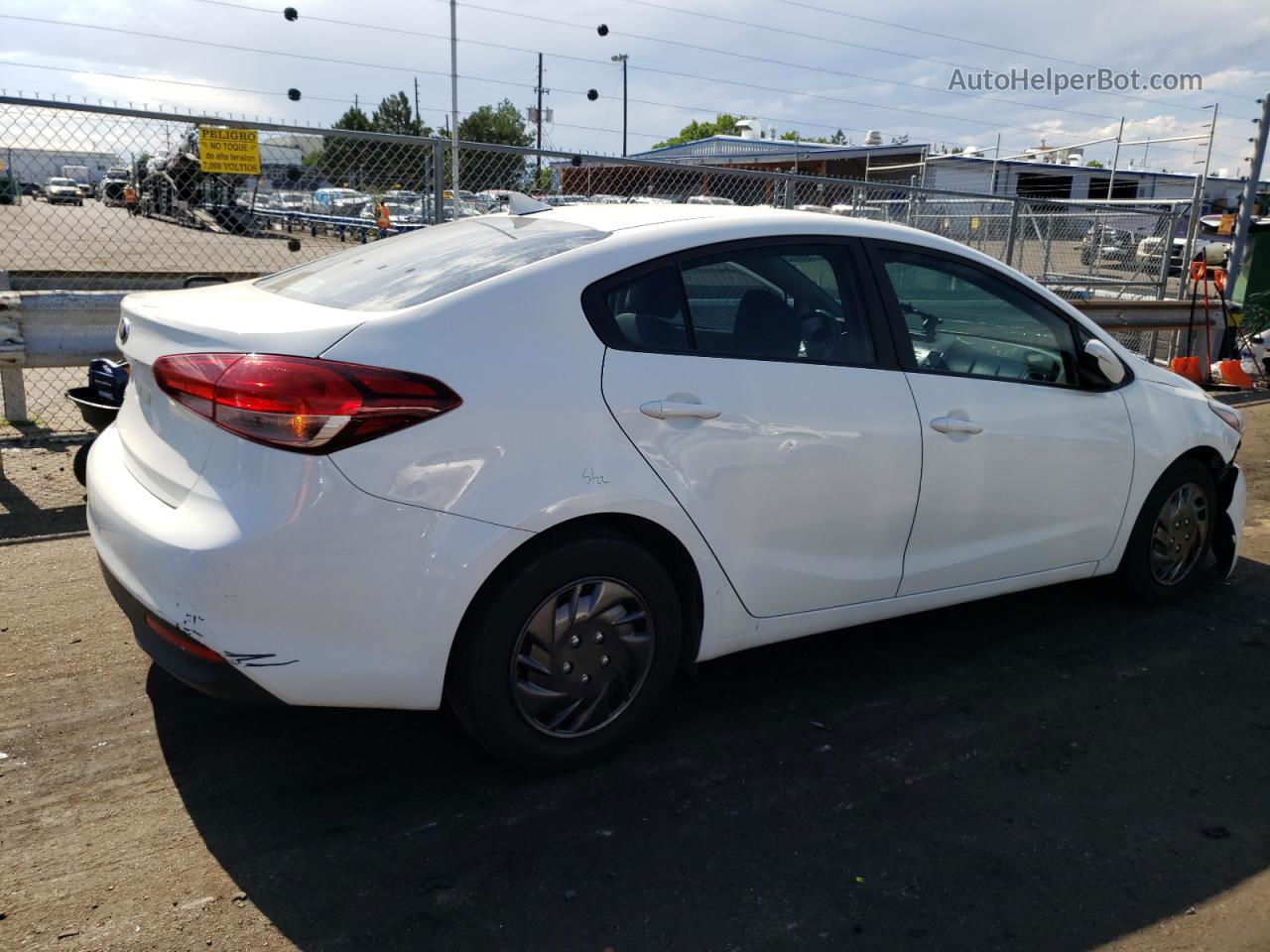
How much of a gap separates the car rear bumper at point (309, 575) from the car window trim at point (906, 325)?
1.62 meters

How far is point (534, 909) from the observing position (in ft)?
8.10

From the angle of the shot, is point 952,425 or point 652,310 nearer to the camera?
point 652,310

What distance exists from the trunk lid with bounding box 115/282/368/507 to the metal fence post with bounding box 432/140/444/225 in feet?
13.5

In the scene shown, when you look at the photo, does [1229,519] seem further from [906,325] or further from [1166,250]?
[1166,250]

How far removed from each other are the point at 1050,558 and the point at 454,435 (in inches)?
102

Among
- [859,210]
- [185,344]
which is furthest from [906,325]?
[859,210]

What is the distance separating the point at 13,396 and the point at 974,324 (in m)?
5.91

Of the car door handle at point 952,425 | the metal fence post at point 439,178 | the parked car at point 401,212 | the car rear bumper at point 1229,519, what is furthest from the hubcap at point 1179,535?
the parked car at point 401,212

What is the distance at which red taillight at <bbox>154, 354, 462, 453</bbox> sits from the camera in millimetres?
2504

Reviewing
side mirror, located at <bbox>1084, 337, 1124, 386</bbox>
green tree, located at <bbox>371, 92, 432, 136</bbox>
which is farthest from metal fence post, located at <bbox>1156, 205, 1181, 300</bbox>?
green tree, located at <bbox>371, 92, 432, 136</bbox>

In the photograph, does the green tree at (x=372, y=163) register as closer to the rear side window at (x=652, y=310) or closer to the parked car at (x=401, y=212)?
the parked car at (x=401, y=212)

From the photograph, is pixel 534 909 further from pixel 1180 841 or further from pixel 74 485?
pixel 74 485

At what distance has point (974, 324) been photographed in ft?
12.8

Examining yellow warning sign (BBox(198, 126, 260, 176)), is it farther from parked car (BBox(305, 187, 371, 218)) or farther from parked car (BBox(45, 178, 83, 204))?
parked car (BBox(45, 178, 83, 204))
